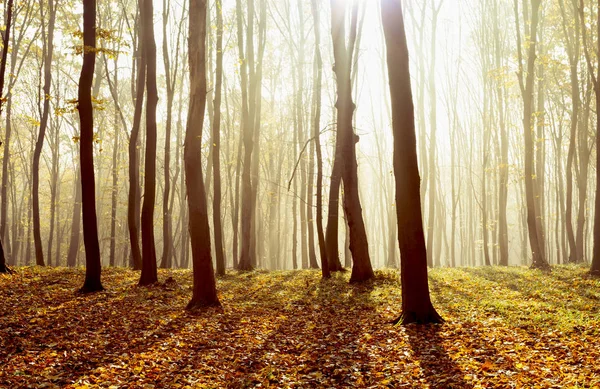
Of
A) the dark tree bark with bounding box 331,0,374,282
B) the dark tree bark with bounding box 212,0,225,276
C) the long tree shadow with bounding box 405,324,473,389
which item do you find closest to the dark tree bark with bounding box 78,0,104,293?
the dark tree bark with bounding box 212,0,225,276

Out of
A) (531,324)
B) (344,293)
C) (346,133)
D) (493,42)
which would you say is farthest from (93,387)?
(493,42)

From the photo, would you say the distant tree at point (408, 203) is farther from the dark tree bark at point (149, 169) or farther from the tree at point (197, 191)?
the dark tree bark at point (149, 169)

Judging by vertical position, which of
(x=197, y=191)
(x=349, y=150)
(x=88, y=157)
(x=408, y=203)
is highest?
(x=349, y=150)

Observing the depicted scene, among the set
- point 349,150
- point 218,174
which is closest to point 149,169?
point 218,174

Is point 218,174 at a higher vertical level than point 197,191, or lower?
higher

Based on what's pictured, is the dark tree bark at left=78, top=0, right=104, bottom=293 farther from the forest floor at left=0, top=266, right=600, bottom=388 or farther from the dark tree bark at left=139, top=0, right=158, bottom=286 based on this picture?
the dark tree bark at left=139, top=0, right=158, bottom=286

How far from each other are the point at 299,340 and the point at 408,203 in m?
2.82

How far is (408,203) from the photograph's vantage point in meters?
7.51

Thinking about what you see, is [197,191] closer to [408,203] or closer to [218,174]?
[408,203]

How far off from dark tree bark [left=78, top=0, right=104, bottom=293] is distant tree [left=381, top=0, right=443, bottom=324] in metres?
7.21

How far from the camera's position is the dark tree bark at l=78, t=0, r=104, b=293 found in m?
10.8

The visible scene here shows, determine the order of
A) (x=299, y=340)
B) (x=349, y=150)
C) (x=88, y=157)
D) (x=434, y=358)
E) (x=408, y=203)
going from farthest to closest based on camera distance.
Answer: (x=349, y=150) → (x=88, y=157) → (x=408, y=203) → (x=299, y=340) → (x=434, y=358)

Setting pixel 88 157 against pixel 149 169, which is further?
pixel 149 169

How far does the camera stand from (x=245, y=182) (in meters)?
17.6
